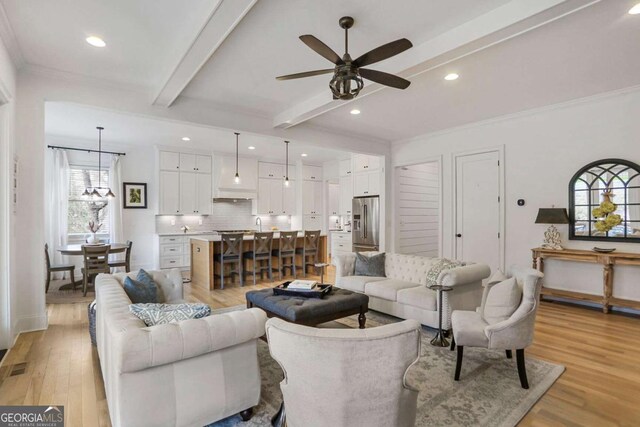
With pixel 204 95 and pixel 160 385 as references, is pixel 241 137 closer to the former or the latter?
pixel 204 95

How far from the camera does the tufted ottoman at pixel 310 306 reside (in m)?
2.99

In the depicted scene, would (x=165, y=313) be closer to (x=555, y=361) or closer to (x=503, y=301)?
(x=503, y=301)

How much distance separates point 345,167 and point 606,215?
567 centimetres

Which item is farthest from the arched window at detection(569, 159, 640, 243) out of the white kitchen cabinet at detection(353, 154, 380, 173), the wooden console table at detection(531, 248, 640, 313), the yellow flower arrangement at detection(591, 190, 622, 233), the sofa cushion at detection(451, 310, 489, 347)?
the white kitchen cabinet at detection(353, 154, 380, 173)

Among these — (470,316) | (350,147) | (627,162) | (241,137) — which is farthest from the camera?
(241,137)

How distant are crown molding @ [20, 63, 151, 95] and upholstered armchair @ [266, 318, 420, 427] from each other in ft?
13.0

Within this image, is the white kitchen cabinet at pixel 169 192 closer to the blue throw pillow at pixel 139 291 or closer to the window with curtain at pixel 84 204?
the window with curtain at pixel 84 204

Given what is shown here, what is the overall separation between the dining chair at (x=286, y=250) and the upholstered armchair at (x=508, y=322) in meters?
4.22

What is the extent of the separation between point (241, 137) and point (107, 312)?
539 centimetres

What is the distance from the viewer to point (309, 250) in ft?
23.2

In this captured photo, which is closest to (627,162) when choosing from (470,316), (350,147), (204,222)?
(470,316)

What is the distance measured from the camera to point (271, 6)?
2502 mm

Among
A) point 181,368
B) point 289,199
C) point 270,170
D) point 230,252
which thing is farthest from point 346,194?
point 181,368

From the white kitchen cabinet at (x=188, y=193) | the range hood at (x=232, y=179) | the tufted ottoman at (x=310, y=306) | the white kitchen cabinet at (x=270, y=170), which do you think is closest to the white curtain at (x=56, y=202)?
the white kitchen cabinet at (x=188, y=193)
